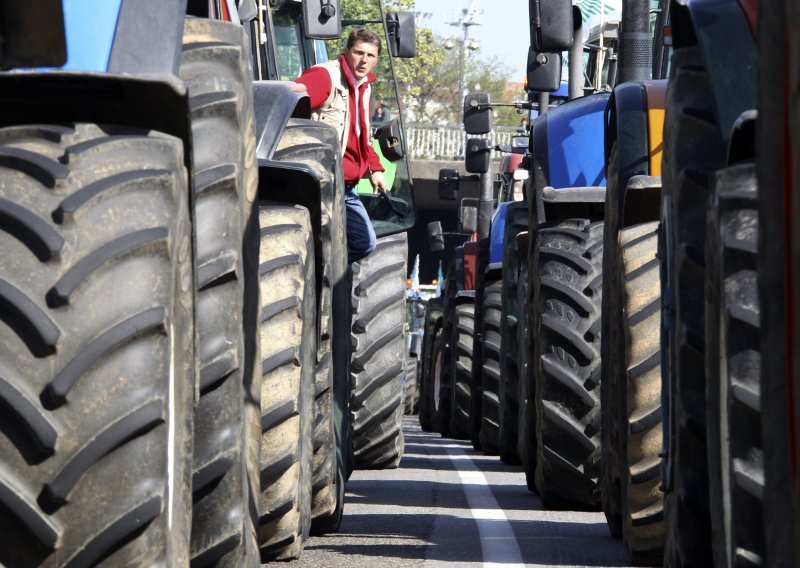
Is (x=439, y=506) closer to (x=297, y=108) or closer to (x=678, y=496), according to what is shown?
(x=297, y=108)

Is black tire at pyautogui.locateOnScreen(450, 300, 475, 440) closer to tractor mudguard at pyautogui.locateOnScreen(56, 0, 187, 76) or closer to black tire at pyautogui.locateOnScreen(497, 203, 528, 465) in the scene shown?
black tire at pyautogui.locateOnScreen(497, 203, 528, 465)

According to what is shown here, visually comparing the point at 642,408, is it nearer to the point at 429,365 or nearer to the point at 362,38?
the point at 362,38

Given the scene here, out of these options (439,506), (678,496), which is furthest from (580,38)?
(678,496)

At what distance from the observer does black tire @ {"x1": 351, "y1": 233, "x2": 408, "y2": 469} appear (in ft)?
31.2

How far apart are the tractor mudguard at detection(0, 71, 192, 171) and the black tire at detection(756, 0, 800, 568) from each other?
3.99ft

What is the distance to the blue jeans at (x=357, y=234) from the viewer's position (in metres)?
8.53

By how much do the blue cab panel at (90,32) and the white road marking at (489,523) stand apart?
303cm

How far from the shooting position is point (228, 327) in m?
3.79

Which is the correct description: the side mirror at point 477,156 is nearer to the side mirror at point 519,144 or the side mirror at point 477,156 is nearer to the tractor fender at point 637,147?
the side mirror at point 519,144

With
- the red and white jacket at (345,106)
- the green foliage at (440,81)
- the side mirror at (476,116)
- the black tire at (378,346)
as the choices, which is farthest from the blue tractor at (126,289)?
the green foliage at (440,81)

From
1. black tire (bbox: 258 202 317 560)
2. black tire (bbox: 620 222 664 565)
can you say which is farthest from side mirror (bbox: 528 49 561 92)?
black tire (bbox: 258 202 317 560)

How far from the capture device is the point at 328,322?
245 inches

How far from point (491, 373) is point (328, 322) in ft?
22.9

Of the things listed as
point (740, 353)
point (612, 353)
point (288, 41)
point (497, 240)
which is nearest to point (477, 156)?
point (497, 240)
